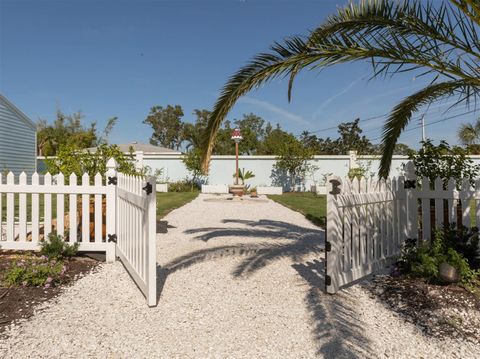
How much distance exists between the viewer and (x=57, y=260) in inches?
186

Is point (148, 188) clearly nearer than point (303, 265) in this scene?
Yes

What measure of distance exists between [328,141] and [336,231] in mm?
48695

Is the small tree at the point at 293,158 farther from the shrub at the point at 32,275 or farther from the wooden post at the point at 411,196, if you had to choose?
the shrub at the point at 32,275

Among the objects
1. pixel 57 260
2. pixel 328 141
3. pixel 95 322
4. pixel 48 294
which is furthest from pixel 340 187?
pixel 328 141

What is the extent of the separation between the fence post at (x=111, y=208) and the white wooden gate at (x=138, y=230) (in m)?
0.04

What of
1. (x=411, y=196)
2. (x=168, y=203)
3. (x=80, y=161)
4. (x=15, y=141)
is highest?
(x=15, y=141)

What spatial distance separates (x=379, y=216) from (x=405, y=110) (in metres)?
1.77

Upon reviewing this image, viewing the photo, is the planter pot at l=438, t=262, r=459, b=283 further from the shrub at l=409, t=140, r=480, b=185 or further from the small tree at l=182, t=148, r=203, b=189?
the small tree at l=182, t=148, r=203, b=189

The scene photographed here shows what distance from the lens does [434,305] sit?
3295 mm

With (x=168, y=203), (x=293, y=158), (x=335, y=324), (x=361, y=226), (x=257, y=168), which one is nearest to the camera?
(x=335, y=324)

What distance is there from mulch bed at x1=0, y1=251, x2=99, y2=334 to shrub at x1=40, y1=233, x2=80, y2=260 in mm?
142

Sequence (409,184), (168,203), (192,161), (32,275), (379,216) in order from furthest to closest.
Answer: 1. (192,161)
2. (168,203)
3. (409,184)
4. (379,216)
5. (32,275)

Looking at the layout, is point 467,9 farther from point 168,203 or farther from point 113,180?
point 168,203

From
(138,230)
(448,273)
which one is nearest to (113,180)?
(138,230)
